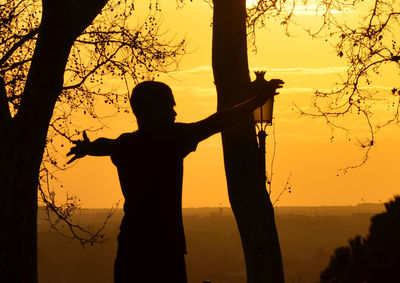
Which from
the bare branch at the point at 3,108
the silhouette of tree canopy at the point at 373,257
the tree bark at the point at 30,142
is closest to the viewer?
the tree bark at the point at 30,142

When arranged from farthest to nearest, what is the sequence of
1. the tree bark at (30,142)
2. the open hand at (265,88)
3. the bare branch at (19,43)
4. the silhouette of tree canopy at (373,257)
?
the silhouette of tree canopy at (373,257)
the bare branch at (19,43)
the tree bark at (30,142)
the open hand at (265,88)

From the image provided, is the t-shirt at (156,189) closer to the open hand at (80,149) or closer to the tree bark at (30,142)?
the open hand at (80,149)

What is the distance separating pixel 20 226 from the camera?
31.3ft

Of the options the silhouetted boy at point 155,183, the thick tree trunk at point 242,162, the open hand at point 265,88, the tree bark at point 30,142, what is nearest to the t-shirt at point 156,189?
the silhouetted boy at point 155,183

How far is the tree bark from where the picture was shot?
→ 375 inches

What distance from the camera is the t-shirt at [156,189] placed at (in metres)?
5.09

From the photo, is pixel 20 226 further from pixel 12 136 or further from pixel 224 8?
pixel 224 8

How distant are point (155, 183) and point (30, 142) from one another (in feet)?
16.2

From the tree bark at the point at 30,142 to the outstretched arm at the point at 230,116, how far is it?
4.88 meters

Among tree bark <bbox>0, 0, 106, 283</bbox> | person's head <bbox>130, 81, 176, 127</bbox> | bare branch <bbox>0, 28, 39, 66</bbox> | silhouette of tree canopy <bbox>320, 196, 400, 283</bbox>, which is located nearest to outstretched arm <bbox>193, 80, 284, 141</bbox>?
person's head <bbox>130, 81, 176, 127</bbox>

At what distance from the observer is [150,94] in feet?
16.9

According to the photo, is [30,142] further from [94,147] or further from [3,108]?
[94,147]

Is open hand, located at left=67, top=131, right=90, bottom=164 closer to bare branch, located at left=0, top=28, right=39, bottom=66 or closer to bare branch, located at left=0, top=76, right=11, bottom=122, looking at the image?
bare branch, located at left=0, top=76, right=11, bottom=122

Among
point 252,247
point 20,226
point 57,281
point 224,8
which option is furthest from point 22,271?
point 57,281
